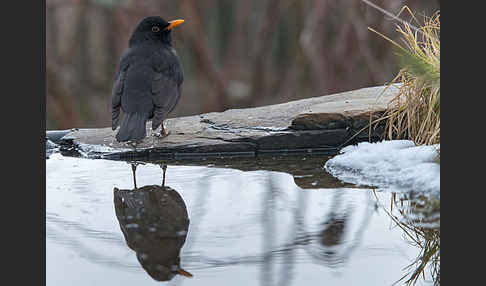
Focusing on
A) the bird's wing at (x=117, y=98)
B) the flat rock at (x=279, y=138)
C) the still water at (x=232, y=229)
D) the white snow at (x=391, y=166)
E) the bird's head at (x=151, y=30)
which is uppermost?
the bird's head at (x=151, y=30)

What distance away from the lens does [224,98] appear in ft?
21.1

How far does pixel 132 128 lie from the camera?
12.2 ft

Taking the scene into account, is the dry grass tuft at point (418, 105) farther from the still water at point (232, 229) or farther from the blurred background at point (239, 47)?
the blurred background at point (239, 47)

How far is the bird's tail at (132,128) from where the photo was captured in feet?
Answer: 12.1

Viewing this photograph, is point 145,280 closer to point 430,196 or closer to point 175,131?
point 430,196

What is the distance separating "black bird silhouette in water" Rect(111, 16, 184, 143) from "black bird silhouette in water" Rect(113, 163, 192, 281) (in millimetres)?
792

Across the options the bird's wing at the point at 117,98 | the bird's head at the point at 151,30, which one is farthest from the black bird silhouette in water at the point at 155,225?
the bird's head at the point at 151,30

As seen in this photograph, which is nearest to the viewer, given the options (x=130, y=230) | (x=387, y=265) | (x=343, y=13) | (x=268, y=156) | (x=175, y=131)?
(x=387, y=265)

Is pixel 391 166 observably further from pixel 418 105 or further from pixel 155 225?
pixel 155 225

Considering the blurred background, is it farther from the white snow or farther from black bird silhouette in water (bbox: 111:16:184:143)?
the white snow

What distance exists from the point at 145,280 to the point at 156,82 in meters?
2.18

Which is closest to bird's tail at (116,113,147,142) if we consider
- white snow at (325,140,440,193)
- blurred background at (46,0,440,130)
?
white snow at (325,140,440,193)

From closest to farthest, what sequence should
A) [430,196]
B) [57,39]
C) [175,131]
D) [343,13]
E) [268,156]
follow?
[430,196], [268,156], [175,131], [343,13], [57,39]

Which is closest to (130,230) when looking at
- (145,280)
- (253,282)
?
(145,280)
